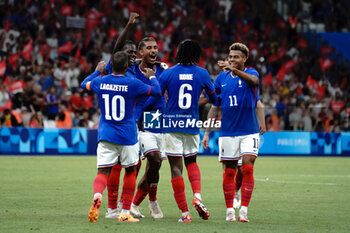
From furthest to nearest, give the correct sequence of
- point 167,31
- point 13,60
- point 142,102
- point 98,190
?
point 167,31, point 13,60, point 142,102, point 98,190

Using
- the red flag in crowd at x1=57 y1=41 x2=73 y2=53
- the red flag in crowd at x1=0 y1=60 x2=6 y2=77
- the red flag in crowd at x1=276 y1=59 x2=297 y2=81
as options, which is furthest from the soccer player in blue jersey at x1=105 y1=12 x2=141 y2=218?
the red flag in crowd at x1=276 y1=59 x2=297 y2=81

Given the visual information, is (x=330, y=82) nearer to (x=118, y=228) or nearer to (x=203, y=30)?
(x=203, y=30)

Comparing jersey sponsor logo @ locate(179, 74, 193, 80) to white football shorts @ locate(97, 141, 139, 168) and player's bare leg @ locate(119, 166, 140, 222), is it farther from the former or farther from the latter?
player's bare leg @ locate(119, 166, 140, 222)

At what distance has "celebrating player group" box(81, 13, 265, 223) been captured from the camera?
9234mm

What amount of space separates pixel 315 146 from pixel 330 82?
645 cm

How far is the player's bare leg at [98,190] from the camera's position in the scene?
8.71 meters

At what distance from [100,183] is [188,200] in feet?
11.6

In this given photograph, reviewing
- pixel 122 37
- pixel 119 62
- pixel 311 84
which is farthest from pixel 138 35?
pixel 119 62

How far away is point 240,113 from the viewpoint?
1009 cm

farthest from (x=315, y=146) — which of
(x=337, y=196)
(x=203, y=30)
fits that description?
(x=337, y=196)

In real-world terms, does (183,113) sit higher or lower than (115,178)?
higher

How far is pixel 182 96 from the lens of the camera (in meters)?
9.62

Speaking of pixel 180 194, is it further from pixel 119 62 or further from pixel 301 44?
pixel 301 44

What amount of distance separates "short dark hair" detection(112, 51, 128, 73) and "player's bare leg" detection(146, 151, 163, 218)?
1434mm
